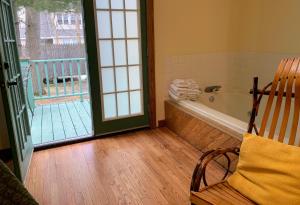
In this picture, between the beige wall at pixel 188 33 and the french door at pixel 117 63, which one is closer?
the french door at pixel 117 63

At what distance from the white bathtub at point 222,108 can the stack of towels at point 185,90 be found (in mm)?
89

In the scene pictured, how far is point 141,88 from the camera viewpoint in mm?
3162

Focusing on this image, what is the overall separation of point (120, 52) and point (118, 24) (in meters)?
0.32

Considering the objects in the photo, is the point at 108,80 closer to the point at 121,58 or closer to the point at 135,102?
the point at 121,58

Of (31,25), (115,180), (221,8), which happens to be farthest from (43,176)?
(31,25)

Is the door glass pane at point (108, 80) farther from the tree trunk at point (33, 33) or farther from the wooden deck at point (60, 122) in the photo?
the tree trunk at point (33, 33)

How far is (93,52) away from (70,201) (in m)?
1.60

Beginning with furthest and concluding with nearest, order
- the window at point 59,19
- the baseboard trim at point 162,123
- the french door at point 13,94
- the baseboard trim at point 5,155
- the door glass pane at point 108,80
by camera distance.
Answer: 1. the window at point 59,19
2. the baseboard trim at point 162,123
3. the door glass pane at point 108,80
4. the baseboard trim at point 5,155
5. the french door at point 13,94

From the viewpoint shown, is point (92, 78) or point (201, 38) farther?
point (201, 38)

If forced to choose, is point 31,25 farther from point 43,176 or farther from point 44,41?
point 43,176

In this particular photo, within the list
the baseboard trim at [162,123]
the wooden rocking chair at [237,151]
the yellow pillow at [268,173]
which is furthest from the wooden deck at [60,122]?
the yellow pillow at [268,173]

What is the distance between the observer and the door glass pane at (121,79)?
9.97 feet

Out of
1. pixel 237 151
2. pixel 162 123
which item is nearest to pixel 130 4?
pixel 162 123

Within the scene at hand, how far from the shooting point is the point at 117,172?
2.29 metres
